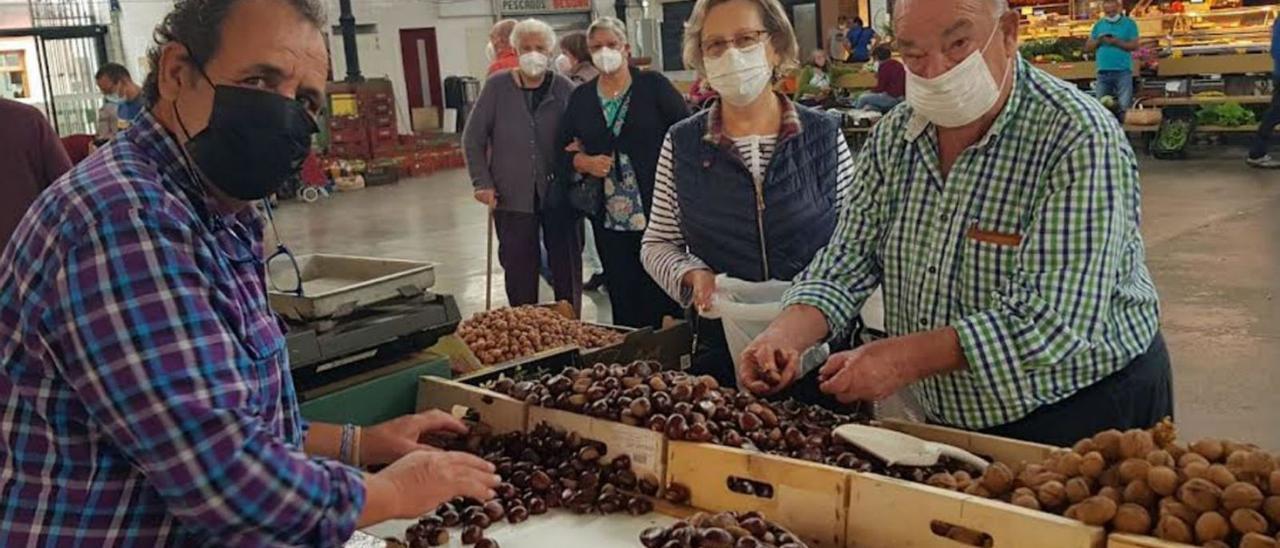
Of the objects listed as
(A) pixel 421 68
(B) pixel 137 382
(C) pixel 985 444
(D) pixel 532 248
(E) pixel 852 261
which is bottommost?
(D) pixel 532 248

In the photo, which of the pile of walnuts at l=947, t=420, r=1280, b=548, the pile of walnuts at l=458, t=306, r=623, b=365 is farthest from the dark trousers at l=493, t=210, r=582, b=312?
the pile of walnuts at l=947, t=420, r=1280, b=548

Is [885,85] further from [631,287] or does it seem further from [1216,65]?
[631,287]

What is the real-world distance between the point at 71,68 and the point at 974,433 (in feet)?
54.0

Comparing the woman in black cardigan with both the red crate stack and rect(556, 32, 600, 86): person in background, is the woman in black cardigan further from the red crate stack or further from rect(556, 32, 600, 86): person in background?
the red crate stack

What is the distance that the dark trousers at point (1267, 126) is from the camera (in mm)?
10664

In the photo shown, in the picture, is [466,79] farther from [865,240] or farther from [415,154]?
[865,240]

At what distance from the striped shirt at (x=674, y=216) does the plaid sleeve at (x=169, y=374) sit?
185 centimetres

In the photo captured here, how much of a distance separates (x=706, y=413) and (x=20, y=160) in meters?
2.82

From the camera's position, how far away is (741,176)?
3082 mm

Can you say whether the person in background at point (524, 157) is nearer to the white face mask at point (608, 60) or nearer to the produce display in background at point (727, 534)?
the white face mask at point (608, 60)

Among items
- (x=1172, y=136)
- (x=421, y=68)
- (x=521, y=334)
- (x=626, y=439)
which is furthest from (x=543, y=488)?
(x=421, y=68)

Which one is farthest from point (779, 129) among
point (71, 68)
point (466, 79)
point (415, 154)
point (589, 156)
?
point (466, 79)

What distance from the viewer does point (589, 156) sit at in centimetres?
493

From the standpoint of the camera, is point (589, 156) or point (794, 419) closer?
point (794, 419)
